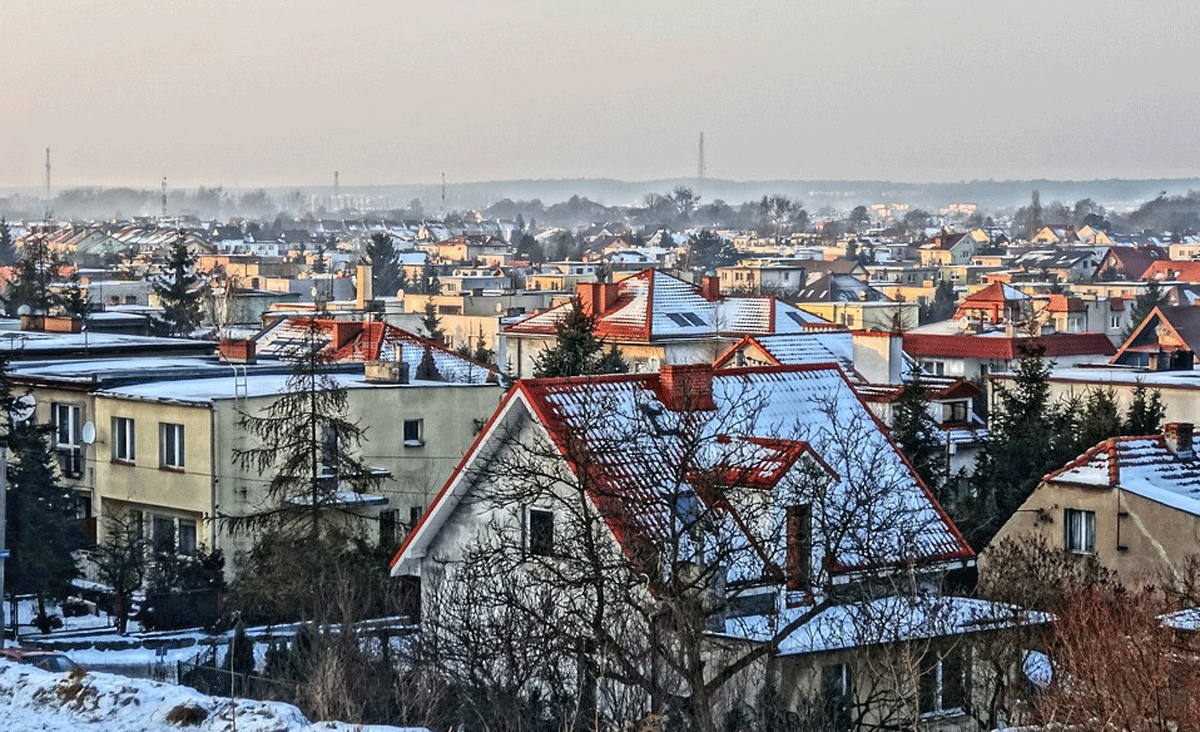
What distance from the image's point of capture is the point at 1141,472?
22.3m

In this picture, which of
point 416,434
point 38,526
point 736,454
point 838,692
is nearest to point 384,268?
point 416,434

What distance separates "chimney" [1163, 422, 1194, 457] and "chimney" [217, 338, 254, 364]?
15.6 m

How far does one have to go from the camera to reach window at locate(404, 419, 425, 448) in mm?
28031

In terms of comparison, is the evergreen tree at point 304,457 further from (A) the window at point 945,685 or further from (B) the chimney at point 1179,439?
(B) the chimney at point 1179,439

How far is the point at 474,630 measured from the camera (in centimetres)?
1430

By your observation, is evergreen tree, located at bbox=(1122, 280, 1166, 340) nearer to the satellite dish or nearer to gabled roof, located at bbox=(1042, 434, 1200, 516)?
gabled roof, located at bbox=(1042, 434, 1200, 516)

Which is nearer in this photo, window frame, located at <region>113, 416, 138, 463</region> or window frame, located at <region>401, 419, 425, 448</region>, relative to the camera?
window frame, located at <region>113, 416, 138, 463</region>

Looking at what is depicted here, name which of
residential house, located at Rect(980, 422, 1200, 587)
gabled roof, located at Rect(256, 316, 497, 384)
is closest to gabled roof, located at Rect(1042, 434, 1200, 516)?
residential house, located at Rect(980, 422, 1200, 587)

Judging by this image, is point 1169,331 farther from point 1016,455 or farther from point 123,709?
point 123,709

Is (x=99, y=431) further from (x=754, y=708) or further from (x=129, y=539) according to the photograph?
(x=754, y=708)

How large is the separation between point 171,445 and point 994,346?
29326mm

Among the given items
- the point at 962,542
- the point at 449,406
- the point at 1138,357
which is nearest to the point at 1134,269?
the point at 1138,357

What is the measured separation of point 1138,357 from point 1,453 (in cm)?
3211

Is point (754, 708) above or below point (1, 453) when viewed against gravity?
below
